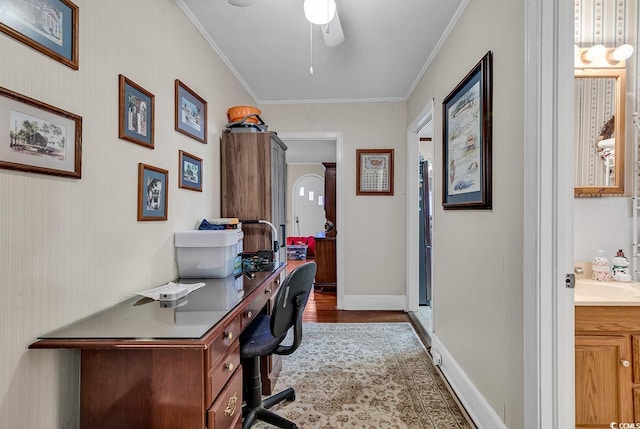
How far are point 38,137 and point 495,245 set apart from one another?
6.45 ft

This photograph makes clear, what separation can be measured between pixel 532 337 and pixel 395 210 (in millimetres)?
2506

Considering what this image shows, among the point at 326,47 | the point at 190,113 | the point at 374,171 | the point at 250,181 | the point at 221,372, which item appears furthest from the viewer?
the point at 374,171

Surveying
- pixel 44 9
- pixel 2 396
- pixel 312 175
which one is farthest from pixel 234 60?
pixel 312 175

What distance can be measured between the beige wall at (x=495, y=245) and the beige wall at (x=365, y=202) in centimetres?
142

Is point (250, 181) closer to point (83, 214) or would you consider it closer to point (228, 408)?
point (83, 214)

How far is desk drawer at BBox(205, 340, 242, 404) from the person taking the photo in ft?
3.41

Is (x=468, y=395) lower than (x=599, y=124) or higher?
lower

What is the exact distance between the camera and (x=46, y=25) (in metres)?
1.06

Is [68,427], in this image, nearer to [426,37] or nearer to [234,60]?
[234,60]

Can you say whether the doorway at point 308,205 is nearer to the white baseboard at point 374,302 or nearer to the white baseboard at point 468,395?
the white baseboard at point 374,302

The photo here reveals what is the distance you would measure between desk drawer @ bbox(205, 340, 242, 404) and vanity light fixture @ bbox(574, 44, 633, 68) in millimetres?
2354

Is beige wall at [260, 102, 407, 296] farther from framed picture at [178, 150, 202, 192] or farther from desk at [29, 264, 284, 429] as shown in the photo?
desk at [29, 264, 284, 429]

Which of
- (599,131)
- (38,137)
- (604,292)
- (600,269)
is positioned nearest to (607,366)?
(604,292)

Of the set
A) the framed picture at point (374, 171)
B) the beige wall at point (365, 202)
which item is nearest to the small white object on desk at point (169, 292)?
the beige wall at point (365, 202)
